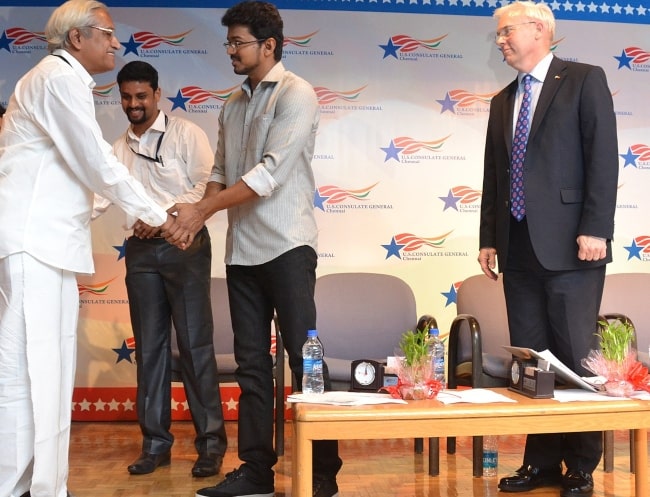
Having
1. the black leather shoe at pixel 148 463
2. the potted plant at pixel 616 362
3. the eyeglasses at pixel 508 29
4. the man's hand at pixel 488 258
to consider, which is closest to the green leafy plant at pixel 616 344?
the potted plant at pixel 616 362

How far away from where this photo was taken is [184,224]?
3.45 meters

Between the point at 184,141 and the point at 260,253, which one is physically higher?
Answer: the point at 184,141

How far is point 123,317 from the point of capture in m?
5.46

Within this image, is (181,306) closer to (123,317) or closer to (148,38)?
(123,317)

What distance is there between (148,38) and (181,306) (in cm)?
221

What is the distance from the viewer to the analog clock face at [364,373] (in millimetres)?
3018

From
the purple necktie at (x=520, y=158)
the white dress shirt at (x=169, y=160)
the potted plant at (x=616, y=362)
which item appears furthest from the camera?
the white dress shirt at (x=169, y=160)

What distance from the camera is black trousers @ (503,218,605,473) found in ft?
10.8

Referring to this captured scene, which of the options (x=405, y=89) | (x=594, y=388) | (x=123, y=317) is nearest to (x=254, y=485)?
(x=594, y=388)

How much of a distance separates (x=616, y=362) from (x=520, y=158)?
93 centimetres

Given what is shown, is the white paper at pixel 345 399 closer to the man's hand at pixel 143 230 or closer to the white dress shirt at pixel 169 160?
the man's hand at pixel 143 230

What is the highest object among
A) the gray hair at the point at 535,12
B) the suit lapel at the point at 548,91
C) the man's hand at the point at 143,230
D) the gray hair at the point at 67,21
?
the gray hair at the point at 535,12

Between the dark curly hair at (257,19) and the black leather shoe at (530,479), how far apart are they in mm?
1981

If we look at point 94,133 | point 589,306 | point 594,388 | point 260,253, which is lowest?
point 594,388
